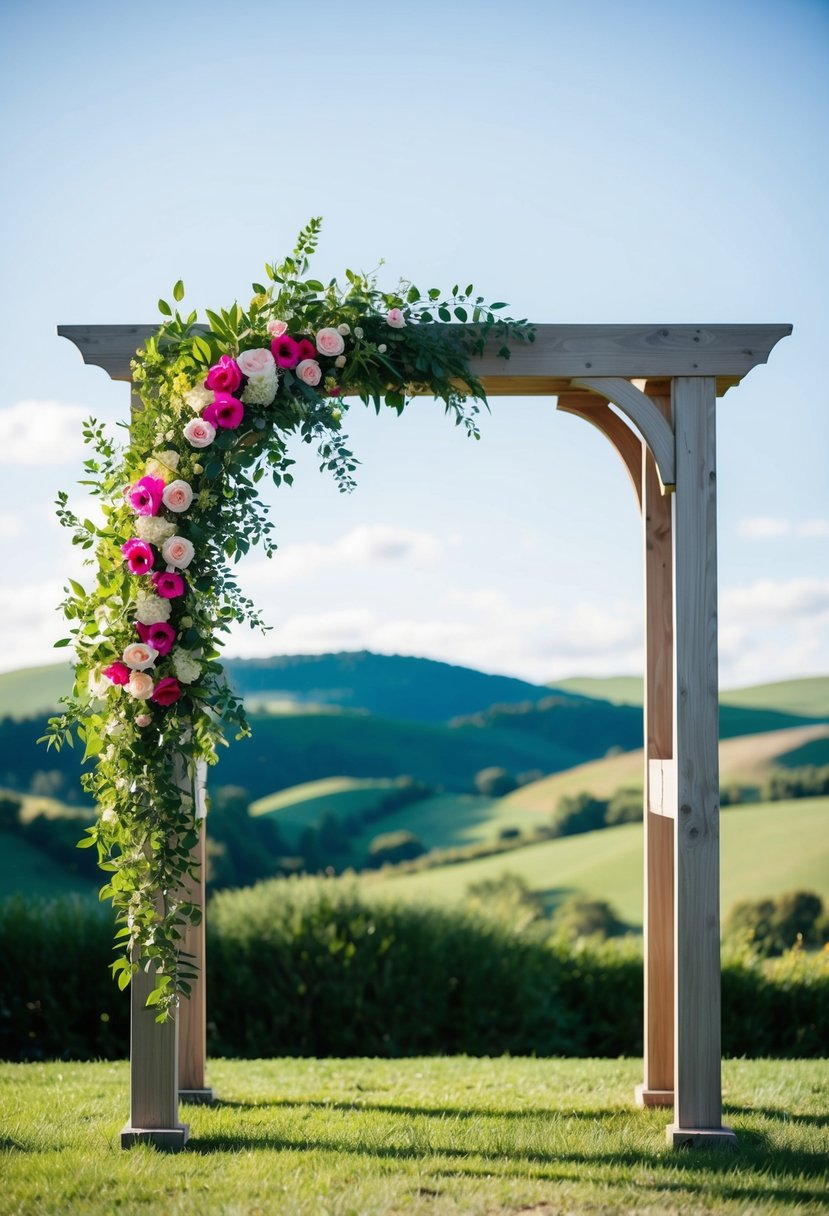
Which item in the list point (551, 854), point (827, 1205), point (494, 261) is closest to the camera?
point (827, 1205)

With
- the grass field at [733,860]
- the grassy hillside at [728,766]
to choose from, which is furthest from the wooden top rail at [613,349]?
the grassy hillside at [728,766]

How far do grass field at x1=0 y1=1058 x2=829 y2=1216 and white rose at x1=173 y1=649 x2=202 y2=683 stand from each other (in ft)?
4.89

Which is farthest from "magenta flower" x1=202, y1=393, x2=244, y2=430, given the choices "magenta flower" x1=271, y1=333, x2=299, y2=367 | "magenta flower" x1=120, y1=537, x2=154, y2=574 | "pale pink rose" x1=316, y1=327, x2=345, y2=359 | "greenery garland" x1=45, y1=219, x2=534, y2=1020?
"magenta flower" x1=120, y1=537, x2=154, y2=574

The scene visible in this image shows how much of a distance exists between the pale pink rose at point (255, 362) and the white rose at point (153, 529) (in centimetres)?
57

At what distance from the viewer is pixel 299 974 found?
683 cm

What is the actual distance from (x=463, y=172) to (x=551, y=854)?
780cm

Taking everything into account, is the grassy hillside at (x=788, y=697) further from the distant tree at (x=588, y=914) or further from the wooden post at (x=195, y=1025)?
the wooden post at (x=195, y=1025)

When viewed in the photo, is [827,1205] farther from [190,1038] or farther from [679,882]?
[190,1038]

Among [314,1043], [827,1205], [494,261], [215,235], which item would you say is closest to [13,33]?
[215,235]

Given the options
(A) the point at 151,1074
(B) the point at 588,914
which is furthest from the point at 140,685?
(B) the point at 588,914

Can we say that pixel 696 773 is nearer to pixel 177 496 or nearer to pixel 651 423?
pixel 651 423

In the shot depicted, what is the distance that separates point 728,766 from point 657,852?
869 cm

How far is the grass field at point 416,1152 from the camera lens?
9.79 ft

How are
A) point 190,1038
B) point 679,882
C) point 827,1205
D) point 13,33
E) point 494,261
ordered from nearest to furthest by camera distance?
point 827,1205, point 679,882, point 190,1038, point 494,261, point 13,33
